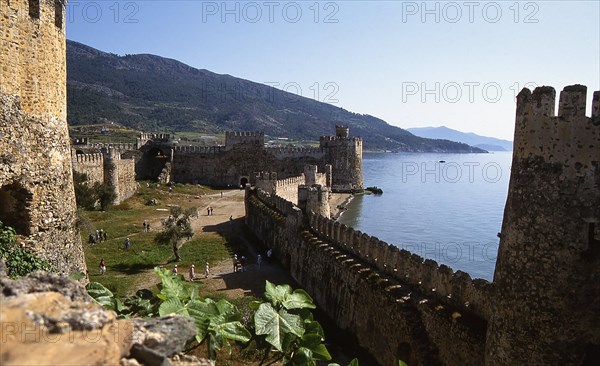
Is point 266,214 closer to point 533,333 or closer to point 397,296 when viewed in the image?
point 397,296

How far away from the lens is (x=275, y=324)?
462cm

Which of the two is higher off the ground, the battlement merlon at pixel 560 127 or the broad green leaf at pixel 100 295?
the battlement merlon at pixel 560 127

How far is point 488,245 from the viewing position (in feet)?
121

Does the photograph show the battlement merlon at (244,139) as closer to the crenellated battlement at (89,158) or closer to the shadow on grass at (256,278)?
the crenellated battlement at (89,158)

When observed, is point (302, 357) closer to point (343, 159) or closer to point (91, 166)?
point (91, 166)

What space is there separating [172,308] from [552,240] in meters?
5.65

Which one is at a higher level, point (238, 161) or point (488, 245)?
point (238, 161)

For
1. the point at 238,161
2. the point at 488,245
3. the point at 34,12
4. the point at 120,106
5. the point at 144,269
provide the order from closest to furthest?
1. the point at 34,12
2. the point at 144,269
3. the point at 488,245
4. the point at 238,161
5. the point at 120,106

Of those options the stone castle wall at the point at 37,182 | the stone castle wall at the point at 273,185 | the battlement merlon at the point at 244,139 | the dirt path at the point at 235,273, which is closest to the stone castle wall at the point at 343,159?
the battlement merlon at the point at 244,139

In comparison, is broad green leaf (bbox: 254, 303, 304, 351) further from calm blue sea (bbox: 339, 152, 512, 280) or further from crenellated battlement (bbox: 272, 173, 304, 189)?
crenellated battlement (bbox: 272, 173, 304, 189)

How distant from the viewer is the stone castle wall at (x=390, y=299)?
9977 mm

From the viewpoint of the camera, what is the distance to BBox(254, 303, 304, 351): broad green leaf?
4512mm

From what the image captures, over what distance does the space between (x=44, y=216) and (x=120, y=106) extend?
564ft

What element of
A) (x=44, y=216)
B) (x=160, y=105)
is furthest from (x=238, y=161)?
(x=160, y=105)
